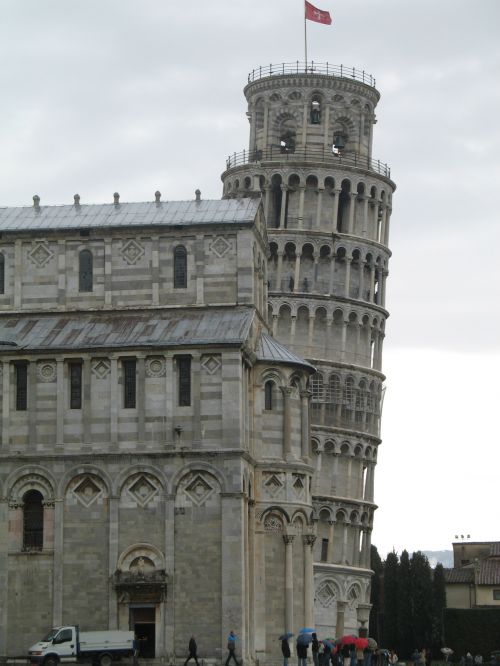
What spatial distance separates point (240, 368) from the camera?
75.9 meters

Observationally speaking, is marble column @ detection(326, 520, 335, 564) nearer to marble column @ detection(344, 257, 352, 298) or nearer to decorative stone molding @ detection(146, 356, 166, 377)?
marble column @ detection(344, 257, 352, 298)

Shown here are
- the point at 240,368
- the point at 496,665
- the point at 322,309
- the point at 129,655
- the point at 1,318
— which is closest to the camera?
the point at 129,655

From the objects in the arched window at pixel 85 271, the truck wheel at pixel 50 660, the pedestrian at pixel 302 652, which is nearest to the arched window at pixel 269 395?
the arched window at pixel 85 271

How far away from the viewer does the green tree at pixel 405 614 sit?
127 m

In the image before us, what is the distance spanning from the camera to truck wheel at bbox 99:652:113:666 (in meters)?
70.4

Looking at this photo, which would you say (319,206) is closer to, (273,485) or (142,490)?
(273,485)

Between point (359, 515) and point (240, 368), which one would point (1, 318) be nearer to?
point (240, 368)

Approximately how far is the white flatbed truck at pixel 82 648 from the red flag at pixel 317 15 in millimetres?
58245

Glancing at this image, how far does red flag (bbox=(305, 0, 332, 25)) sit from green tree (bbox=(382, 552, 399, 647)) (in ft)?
136

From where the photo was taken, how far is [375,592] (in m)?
141

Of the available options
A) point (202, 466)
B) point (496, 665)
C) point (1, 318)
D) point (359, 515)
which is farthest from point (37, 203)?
point (359, 515)

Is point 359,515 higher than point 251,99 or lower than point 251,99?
lower

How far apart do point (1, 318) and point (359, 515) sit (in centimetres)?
4728

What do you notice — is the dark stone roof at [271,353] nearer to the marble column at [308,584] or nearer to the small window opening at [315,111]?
the marble column at [308,584]
